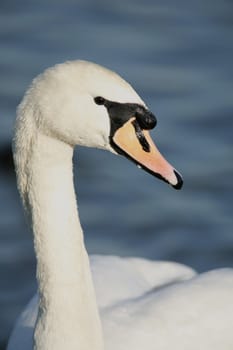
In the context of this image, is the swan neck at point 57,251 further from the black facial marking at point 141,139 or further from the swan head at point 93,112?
the black facial marking at point 141,139

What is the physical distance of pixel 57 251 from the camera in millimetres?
5488

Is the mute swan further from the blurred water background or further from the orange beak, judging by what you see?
the blurred water background

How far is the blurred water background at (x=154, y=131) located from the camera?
27.7 ft

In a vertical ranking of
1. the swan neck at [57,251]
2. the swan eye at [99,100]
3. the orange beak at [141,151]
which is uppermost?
the swan eye at [99,100]

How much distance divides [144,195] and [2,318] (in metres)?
1.48

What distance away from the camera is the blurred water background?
8.43 metres

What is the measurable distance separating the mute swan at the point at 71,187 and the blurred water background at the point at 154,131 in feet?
4.25

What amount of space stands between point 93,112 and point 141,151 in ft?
0.82

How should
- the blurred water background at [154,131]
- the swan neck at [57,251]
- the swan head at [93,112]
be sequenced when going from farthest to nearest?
the blurred water background at [154,131], the swan neck at [57,251], the swan head at [93,112]

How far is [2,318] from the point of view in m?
7.75

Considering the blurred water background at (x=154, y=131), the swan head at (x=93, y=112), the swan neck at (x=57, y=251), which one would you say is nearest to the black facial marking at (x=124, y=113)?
the swan head at (x=93, y=112)

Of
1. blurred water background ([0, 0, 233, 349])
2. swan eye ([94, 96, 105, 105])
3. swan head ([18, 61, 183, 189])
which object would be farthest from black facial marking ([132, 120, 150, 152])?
blurred water background ([0, 0, 233, 349])

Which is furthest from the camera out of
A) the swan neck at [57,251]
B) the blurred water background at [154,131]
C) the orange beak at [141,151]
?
the blurred water background at [154,131]

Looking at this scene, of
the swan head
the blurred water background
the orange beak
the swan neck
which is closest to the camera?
the swan head
